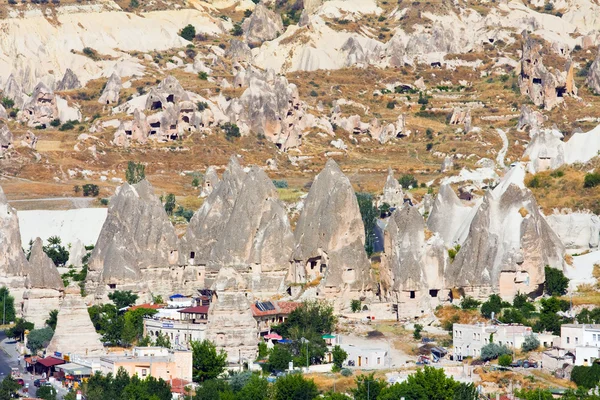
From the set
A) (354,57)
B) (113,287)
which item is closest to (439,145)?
(354,57)

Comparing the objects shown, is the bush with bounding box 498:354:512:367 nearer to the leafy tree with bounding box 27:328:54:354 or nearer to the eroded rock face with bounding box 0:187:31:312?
the leafy tree with bounding box 27:328:54:354

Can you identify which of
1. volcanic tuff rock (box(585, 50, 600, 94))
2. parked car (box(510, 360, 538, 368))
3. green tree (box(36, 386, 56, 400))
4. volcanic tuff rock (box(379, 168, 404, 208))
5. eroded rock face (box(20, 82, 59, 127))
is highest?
volcanic tuff rock (box(585, 50, 600, 94))

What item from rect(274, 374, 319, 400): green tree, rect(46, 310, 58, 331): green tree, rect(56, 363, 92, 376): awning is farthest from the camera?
rect(46, 310, 58, 331): green tree

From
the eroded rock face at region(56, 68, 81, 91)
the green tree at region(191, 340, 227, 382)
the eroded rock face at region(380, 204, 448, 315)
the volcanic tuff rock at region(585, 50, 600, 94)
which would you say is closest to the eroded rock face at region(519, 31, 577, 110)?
the volcanic tuff rock at region(585, 50, 600, 94)

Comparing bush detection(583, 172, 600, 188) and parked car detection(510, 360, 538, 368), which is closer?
parked car detection(510, 360, 538, 368)

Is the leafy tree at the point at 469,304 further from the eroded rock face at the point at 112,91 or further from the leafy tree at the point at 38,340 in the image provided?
the eroded rock face at the point at 112,91

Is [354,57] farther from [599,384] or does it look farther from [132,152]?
[599,384]
